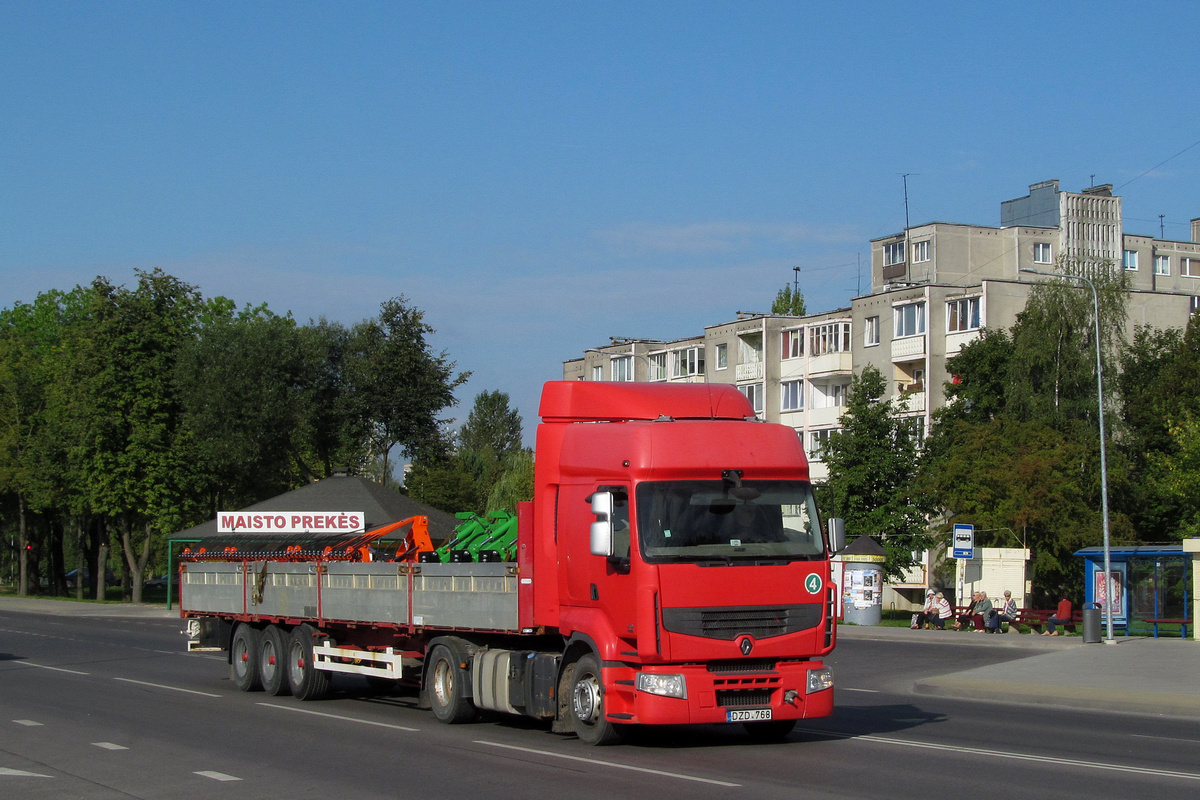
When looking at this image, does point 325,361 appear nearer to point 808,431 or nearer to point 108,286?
point 108,286

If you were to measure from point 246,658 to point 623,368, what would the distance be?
233ft

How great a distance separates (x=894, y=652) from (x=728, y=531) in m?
19.6

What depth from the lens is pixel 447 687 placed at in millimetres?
14945

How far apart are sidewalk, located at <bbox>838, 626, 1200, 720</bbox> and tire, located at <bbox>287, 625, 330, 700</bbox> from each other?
9852mm

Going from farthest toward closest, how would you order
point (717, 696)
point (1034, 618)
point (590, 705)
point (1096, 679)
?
point (1034, 618)
point (1096, 679)
point (590, 705)
point (717, 696)

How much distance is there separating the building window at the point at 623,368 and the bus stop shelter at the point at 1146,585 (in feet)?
182

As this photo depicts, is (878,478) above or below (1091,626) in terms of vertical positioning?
above

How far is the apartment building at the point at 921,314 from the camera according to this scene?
6531cm

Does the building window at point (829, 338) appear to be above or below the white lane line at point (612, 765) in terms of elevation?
above

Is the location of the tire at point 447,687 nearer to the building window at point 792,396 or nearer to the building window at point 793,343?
the building window at point 792,396

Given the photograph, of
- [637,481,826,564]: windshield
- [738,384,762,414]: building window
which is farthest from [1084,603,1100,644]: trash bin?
[738,384,762,414]: building window

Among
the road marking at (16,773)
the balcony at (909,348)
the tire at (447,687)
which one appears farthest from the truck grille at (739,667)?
the balcony at (909,348)

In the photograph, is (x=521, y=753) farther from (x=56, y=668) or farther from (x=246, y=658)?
(x=56, y=668)

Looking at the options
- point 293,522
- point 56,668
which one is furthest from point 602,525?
point 56,668
